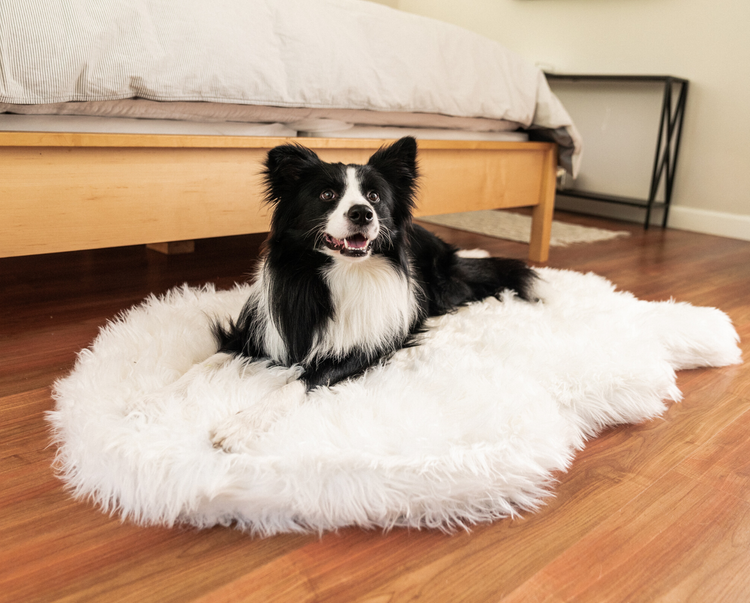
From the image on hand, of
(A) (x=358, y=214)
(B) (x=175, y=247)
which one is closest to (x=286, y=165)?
(A) (x=358, y=214)

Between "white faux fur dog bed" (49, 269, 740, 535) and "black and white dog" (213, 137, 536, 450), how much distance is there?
0.22 ft

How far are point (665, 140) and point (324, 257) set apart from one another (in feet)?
12.0

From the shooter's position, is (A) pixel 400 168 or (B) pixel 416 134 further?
(B) pixel 416 134

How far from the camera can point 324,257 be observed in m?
1.41

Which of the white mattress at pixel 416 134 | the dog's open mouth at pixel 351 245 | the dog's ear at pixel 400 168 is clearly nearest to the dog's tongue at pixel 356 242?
the dog's open mouth at pixel 351 245

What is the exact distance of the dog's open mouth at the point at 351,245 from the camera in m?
1.36

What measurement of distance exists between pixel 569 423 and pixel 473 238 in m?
2.29

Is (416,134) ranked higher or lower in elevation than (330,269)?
higher

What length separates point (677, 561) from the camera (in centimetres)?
95

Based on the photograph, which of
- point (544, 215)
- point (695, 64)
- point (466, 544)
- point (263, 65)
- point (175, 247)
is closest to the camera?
point (466, 544)

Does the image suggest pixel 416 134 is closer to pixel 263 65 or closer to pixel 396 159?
pixel 263 65

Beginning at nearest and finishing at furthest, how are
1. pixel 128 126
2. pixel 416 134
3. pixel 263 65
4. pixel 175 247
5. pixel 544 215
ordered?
pixel 128 126, pixel 263 65, pixel 416 134, pixel 175 247, pixel 544 215

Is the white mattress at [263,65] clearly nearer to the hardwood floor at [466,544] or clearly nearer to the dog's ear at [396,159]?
the dog's ear at [396,159]

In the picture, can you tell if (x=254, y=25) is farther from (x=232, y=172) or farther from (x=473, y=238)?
(x=473, y=238)
